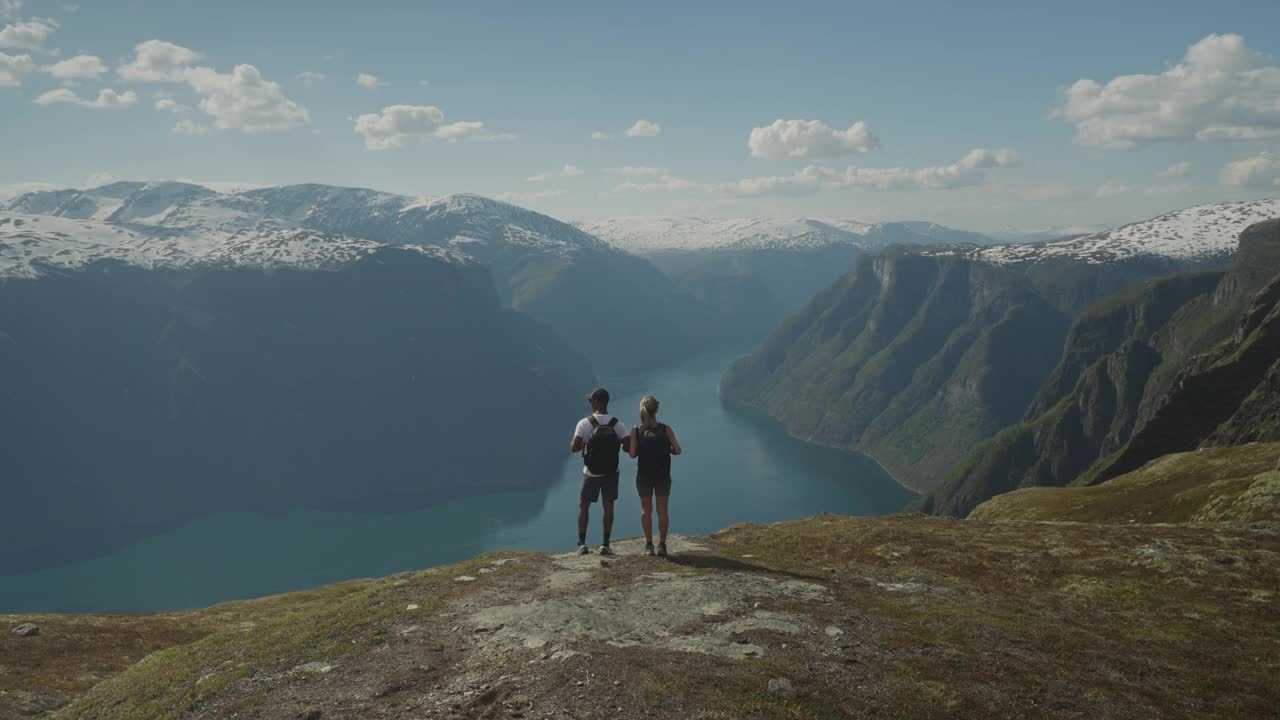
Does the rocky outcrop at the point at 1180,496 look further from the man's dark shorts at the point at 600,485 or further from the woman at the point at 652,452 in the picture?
the man's dark shorts at the point at 600,485

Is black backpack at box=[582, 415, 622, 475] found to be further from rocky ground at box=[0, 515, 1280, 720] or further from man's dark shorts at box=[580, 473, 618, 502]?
rocky ground at box=[0, 515, 1280, 720]

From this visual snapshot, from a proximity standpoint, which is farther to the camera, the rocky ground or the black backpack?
the black backpack

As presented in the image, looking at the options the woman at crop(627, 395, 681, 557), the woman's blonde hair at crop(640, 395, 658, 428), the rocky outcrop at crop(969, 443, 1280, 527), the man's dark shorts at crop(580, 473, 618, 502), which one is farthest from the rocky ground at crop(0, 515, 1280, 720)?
the rocky outcrop at crop(969, 443, 1280, 527)

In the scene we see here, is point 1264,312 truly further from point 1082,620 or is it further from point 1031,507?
point 1082,620

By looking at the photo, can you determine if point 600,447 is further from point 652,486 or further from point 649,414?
point 649,414

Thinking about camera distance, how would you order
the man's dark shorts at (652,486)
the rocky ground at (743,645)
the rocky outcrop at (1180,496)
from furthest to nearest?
the rocky outcrop at (1180,496) < the man's dark shorts at (652,486) < the rocky ground at (743,645)

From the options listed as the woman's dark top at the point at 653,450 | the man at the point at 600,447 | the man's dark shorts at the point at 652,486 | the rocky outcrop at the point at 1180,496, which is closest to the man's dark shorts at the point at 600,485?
the man at the point at 600,447
